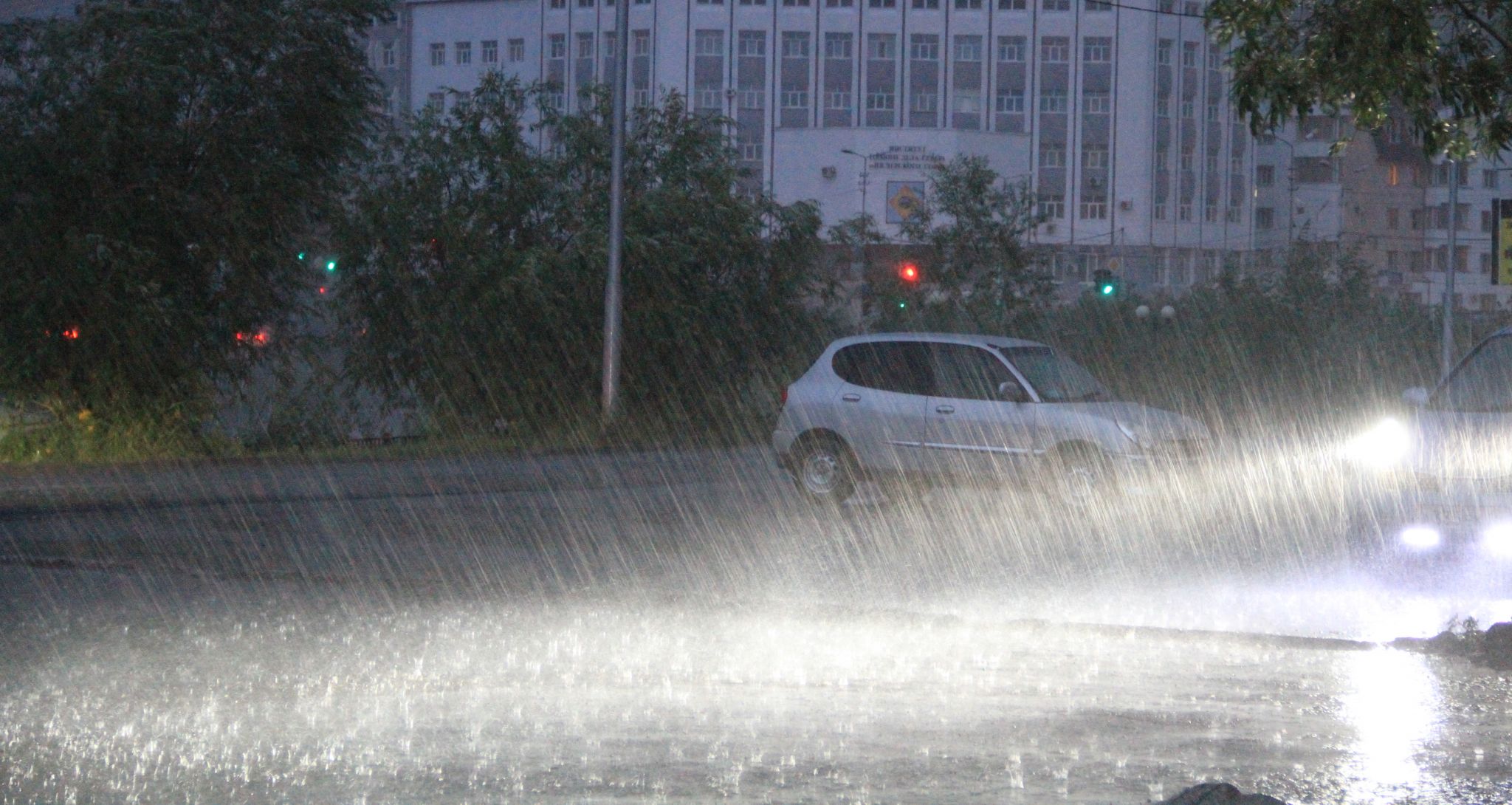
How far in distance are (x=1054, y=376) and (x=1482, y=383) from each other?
154 inches

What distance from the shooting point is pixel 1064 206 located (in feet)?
265

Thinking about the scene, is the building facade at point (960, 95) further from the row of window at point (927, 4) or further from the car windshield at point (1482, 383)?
the car windshield at point (1482, 383)

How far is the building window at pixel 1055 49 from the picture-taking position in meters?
79.1

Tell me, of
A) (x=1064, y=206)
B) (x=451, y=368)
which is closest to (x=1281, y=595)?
(x=451, y=368)

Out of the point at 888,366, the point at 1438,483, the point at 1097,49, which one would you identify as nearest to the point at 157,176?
the point at 888,366

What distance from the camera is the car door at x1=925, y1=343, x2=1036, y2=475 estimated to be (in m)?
14.7

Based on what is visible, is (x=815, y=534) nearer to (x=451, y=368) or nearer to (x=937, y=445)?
(x=937, y=445)

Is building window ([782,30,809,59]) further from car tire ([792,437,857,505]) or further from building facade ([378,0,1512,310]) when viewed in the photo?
car tire ([792,437,857,505])

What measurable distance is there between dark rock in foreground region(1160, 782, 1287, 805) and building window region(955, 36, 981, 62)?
252ft

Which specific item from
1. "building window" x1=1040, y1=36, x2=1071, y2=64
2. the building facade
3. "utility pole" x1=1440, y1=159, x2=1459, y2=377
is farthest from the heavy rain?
"building window" x1=1040, y1=36, x2=1071, y2=64

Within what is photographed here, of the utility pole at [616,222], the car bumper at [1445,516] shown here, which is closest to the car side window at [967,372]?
the car bumper at [1445,516]

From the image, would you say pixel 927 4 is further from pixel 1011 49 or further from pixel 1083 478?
pixel 1083 478

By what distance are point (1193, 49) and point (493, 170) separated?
199 ft

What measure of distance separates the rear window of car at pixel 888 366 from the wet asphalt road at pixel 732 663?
2.06 meters
